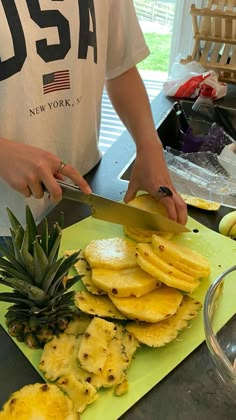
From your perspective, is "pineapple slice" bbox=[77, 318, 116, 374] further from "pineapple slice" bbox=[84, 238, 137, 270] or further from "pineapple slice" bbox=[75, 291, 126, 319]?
"pineapple slice" bbox=[84, 238, 137, 270]

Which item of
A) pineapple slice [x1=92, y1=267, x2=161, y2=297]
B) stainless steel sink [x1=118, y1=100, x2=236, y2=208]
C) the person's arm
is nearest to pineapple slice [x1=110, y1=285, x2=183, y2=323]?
pineapple slice [x1=92, y1=267, x2=161, y2=297]

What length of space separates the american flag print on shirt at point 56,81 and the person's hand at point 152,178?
0.24m

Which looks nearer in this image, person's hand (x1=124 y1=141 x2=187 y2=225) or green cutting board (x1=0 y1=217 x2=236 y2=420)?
green cutting board (x1=0 y1=217 x2=236 y2=420)

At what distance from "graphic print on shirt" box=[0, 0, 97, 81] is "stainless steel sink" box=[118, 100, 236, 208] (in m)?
0.36

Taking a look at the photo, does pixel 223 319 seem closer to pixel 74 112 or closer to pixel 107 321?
pixel 107 321

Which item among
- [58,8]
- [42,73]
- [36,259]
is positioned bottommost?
[36,259]

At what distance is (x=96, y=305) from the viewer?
768 mm

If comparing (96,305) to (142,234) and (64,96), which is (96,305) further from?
(64,96)

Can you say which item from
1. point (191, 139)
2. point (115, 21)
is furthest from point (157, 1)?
point (115, 21)

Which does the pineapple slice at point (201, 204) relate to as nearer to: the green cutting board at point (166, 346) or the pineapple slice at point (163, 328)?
the green cutting board at point (166, 346)

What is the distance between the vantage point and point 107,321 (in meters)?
0.73

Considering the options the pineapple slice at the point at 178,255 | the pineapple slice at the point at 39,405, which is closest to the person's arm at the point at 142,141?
the pineapple slice at the point at 178,255

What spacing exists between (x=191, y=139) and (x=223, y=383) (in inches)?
38.8

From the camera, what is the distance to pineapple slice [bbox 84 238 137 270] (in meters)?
0.82
